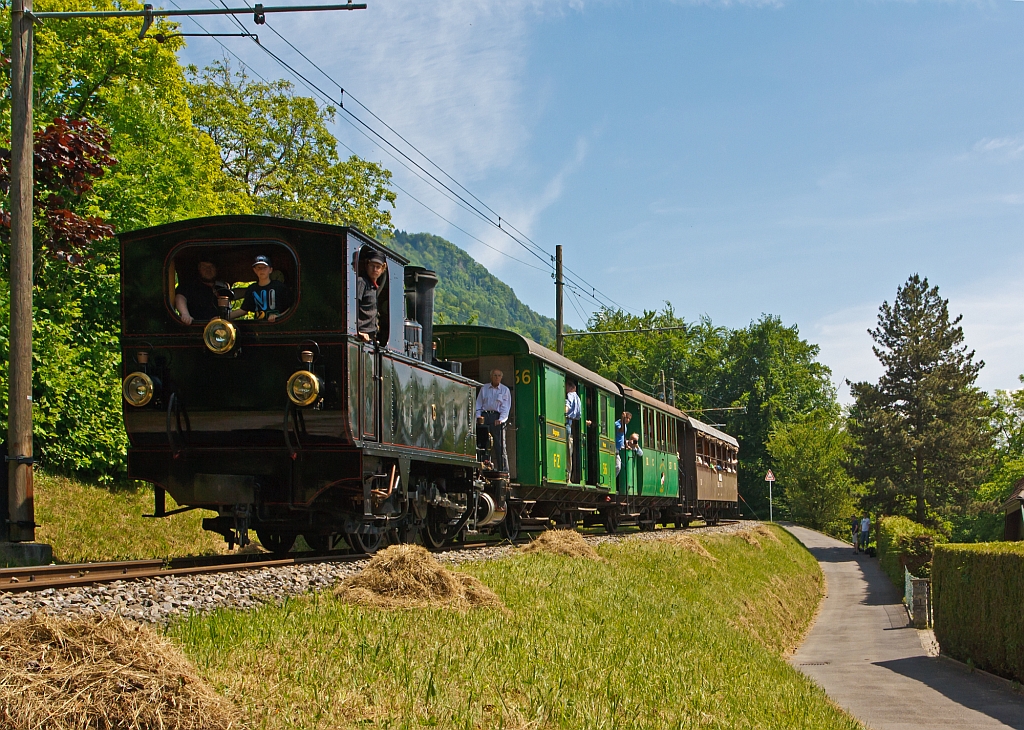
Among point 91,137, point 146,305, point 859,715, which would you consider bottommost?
point 859,715

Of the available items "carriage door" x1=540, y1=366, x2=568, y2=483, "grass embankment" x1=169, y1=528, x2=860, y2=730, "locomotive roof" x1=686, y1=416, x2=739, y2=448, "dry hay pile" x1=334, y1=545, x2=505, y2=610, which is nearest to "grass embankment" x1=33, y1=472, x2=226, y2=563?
"carriage door" x1=540, y1=366, x2=568, y2=483

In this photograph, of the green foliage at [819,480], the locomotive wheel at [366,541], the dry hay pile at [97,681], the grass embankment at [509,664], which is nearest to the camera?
the dry hay pile at [97,681]

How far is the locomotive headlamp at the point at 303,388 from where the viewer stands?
33.2 feet

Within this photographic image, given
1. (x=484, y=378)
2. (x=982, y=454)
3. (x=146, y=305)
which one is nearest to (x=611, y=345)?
(x=982, y=454)

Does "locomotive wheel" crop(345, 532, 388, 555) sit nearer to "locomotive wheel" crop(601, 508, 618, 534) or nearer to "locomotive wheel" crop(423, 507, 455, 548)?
"locomotive wheel" crop(423, 507, 455, 548)

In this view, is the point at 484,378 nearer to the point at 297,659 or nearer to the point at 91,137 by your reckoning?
the point at 91,137

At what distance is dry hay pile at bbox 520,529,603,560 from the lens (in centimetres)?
1486

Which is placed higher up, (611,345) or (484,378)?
(611,345)

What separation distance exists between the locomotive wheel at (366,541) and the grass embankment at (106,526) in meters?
4.45

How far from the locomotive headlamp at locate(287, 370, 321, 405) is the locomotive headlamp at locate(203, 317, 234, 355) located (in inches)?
28.9

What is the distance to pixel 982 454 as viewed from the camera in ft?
174

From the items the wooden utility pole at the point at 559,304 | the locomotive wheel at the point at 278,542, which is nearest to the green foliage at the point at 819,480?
the wooden utility pole at the point at 559,304

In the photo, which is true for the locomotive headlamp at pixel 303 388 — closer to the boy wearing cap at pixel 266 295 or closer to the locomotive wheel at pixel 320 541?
the boy wearing cap at pixel 266 295

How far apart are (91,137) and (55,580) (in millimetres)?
7312
